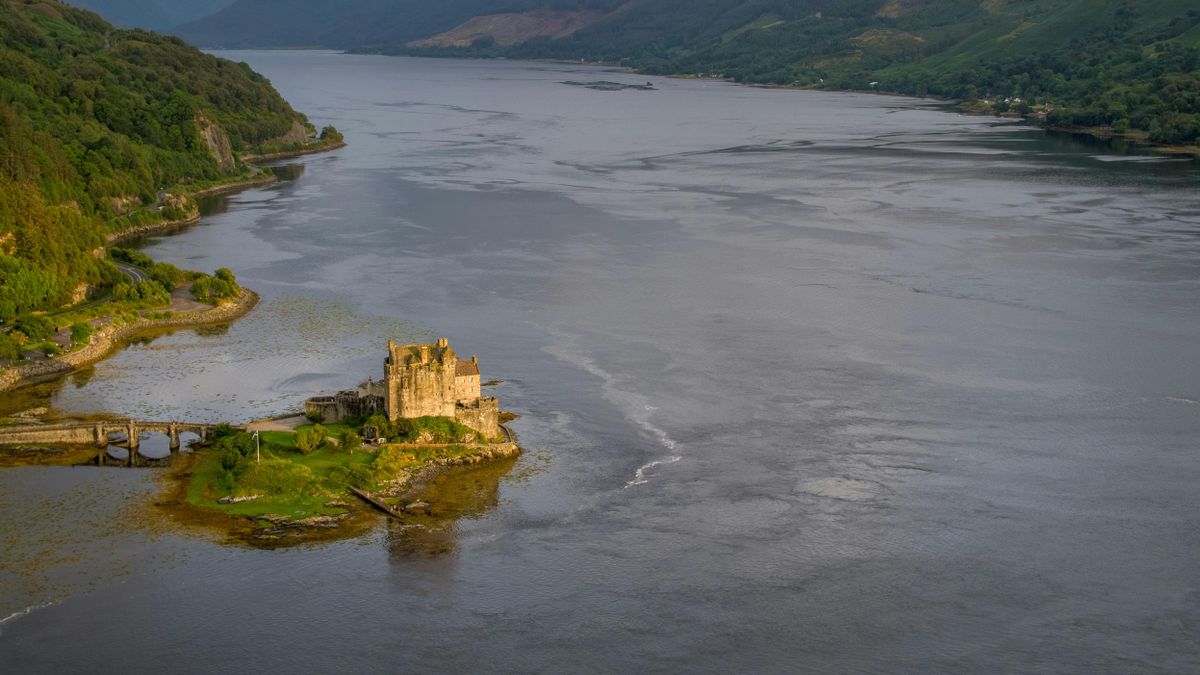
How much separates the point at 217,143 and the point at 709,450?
2898 inches

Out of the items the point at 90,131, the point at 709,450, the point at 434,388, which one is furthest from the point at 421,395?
the point at 90,131

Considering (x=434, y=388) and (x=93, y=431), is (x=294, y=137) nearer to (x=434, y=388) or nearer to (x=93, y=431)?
(x=93, y=431)

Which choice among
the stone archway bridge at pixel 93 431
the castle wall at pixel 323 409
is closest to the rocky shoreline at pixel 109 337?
the stone archway bridge at pixel 93 431

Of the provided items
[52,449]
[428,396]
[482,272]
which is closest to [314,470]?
[428,396]

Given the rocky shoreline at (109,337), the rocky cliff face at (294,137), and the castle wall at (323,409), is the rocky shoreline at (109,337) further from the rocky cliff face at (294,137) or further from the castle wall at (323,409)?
the rocky cliff face at (294,137)

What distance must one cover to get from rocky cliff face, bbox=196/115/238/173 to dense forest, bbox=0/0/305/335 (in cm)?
19

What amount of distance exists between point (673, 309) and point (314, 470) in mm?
24177

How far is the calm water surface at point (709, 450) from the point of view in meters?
30.2

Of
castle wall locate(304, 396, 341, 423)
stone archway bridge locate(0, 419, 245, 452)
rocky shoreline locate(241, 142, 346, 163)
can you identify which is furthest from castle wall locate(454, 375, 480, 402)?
rocky shoreline locate(241, 142, 346, 163)

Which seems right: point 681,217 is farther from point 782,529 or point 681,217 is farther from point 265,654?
point 265,654

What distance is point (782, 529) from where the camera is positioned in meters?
35.1

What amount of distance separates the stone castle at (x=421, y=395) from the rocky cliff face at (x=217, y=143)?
66.5m

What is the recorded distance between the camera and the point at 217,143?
4119 inches

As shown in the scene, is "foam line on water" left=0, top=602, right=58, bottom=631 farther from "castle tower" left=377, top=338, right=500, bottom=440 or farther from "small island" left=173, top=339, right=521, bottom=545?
"castle tower" left=377, top=338, right=500, bottom=440
